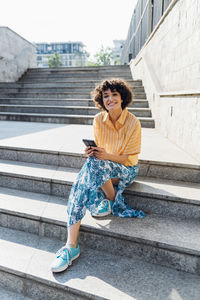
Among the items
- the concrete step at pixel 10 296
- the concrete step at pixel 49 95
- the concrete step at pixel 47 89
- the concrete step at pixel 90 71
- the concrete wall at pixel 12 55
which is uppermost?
the concrete wall at pixel 12 55

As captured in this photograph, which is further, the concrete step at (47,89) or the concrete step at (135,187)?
the concrete step at (47,89)

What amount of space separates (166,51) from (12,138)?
11.8 ft

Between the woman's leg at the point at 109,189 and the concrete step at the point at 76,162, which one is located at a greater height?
the concrete step at the point at 76,162

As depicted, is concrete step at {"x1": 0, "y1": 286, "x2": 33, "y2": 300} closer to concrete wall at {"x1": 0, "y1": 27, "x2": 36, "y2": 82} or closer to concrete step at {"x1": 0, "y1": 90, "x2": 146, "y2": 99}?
concrete step at {"x1": 0, "y1": 90, "x2": 146, "y2": 99}

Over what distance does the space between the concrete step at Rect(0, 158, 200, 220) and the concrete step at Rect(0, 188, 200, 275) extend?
0.34 ft

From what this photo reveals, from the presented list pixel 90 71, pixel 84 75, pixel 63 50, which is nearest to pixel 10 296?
pixel 84 75

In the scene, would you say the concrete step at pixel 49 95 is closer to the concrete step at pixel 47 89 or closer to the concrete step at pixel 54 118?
the concrete step at pixel 47 89

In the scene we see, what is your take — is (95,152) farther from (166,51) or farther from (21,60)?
(21,60)

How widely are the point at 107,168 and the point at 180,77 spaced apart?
8.36 ft

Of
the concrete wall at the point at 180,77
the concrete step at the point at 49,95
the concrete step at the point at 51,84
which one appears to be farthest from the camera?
the concrete step at the point at 51,84

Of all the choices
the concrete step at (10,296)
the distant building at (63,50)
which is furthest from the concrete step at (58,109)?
the distant building at (63,50)

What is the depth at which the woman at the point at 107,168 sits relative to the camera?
5.97 ft

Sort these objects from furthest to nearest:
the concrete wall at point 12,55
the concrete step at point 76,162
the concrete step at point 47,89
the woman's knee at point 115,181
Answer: the concrete wall at point 12,55
the concrete step at point 47,89
the concrete step at point 76,162
the woman's knee at point 115,181

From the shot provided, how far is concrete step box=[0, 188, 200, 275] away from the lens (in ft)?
5.54
